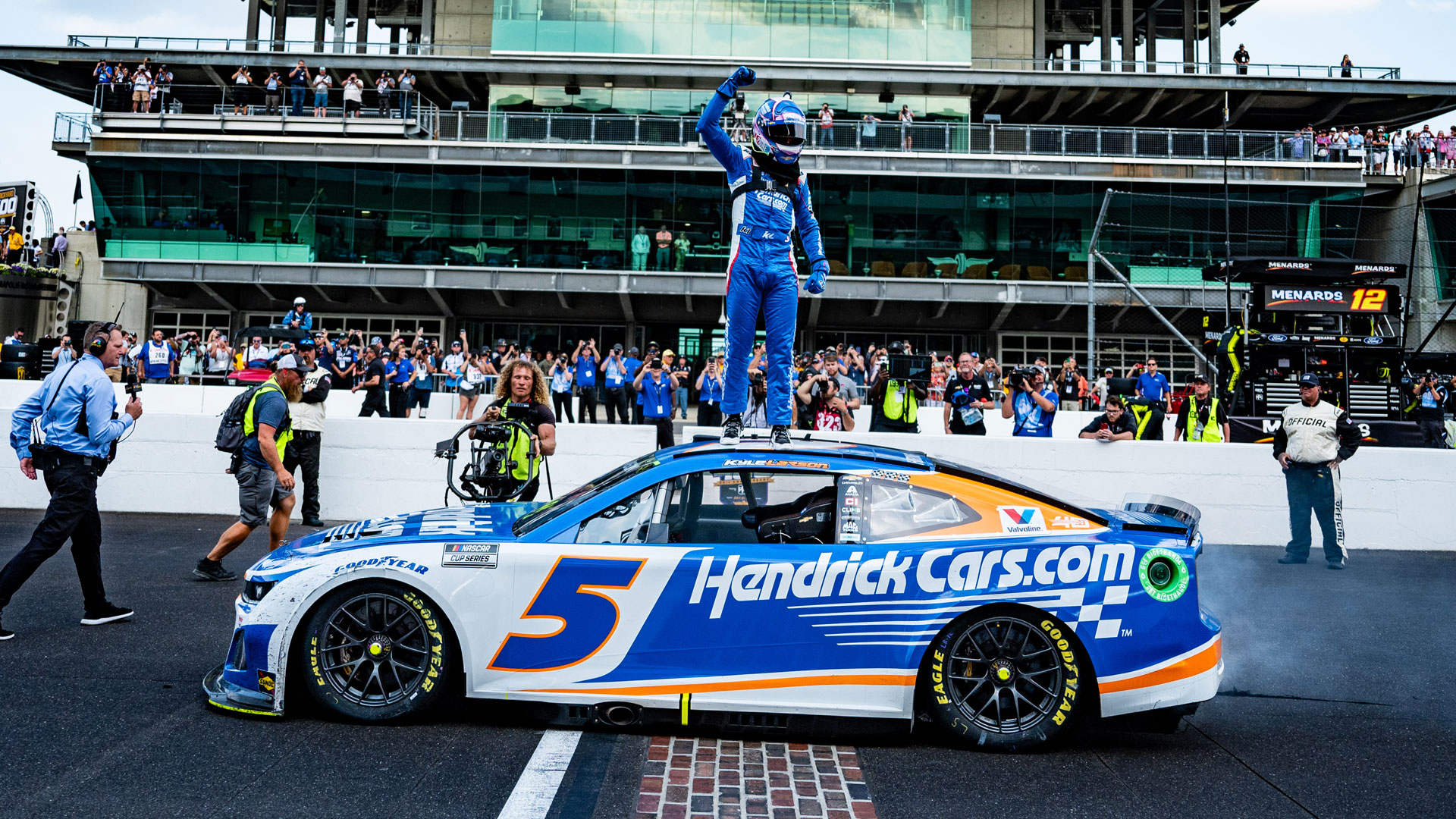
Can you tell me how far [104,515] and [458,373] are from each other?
34.4 ft

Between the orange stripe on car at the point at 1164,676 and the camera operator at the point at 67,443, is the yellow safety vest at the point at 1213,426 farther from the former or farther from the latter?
the camera operator at the point at 67,443

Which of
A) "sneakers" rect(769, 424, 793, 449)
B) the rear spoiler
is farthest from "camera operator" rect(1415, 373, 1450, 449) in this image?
"sneakers" rect(769, 424, 793, 449)

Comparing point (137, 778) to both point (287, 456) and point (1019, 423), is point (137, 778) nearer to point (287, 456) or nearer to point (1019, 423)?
point (287, 456)

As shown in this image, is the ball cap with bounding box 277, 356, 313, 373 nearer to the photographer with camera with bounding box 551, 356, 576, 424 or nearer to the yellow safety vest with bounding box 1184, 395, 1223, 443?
the yellow safety vest with bounding box 1184, 395, 1223, 443

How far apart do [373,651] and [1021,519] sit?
2.94 metres

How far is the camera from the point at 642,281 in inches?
1260

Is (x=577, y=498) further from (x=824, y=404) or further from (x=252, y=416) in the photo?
(x=824, y=404)

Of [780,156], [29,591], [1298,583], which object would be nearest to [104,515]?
[29,591]

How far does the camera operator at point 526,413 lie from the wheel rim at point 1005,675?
11.6ft

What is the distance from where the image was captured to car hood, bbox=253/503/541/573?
4926 millimetres

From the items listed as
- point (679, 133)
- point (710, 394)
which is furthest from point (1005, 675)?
point (679, 133)

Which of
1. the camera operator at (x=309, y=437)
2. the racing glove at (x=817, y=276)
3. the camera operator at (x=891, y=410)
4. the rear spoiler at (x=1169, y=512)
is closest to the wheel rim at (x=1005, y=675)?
the rear spoiler at (x=1169, y=512)

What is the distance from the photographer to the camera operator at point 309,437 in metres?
10.7

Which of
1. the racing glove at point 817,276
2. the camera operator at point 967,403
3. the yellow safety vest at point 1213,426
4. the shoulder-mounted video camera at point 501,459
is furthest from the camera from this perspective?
the yellow safety vest at point 1213,426
